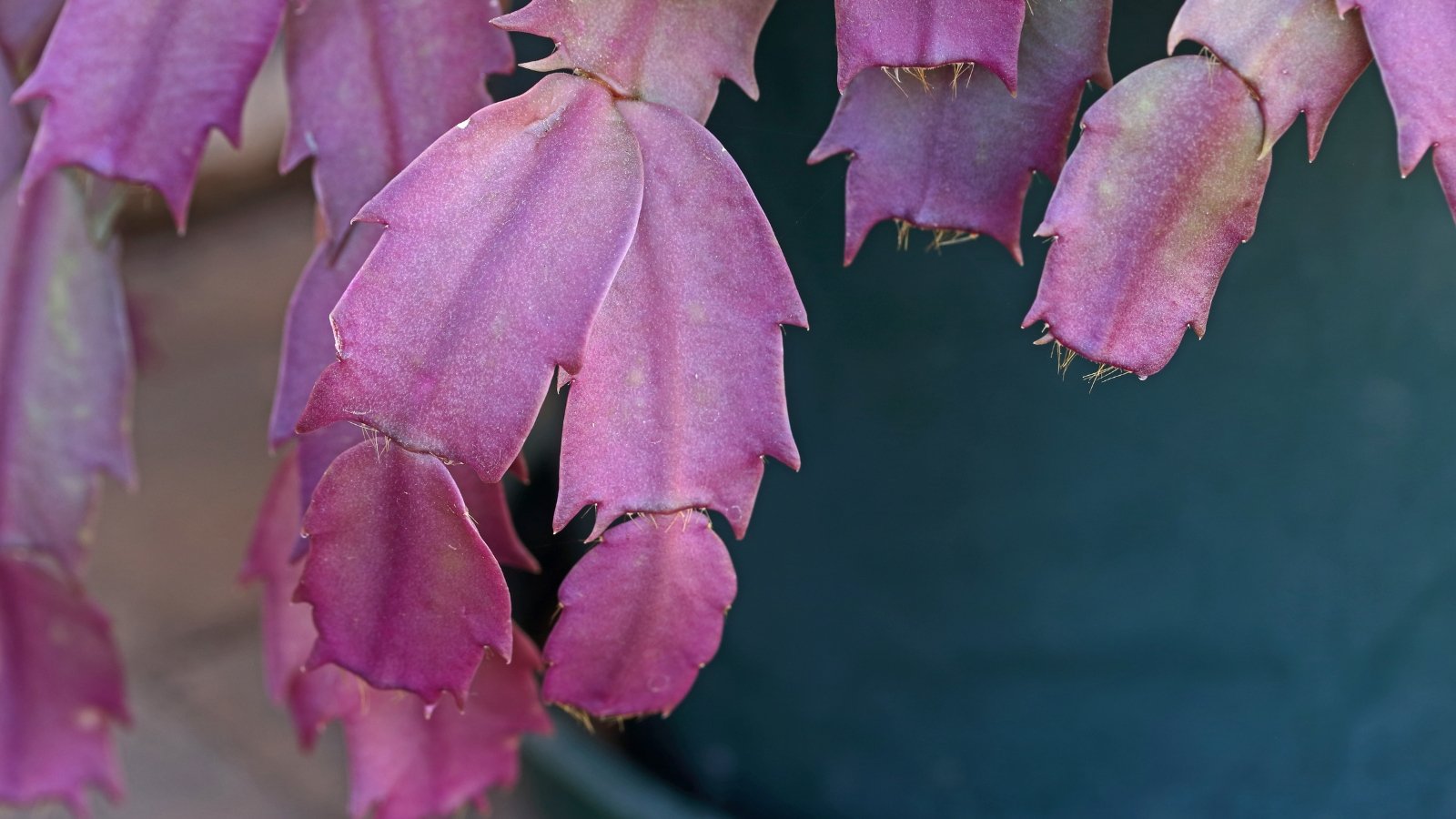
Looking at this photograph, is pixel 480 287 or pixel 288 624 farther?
pixel 288 624

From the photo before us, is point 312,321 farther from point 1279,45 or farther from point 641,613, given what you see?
point 1279,45

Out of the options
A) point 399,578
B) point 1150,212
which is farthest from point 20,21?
point 1150,212

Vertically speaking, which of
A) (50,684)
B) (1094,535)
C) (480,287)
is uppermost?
(480,287)

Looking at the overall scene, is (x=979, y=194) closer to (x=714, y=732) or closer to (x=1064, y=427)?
(x=1064, y=427)

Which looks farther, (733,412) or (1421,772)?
(1421,772)

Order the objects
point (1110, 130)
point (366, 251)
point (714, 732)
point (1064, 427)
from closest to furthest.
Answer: point (1110, 130) < point (366, 251) < point (1064, 427) < point (714, 732)

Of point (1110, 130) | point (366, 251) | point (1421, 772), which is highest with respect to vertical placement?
point (1110, 130)

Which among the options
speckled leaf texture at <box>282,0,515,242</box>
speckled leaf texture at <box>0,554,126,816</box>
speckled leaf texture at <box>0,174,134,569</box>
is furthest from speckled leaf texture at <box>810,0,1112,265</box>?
speckled leaf texture at <box>0,554,126,816</box>

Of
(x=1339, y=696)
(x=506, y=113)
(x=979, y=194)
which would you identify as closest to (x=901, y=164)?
(x=979, y=194)
